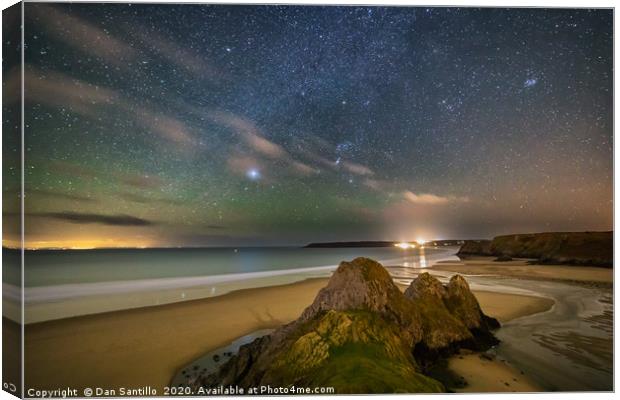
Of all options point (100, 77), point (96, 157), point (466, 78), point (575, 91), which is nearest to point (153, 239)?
point (96, 157)

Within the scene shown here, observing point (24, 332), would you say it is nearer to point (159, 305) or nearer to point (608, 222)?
point (159, 305)

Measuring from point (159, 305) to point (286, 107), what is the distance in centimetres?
657

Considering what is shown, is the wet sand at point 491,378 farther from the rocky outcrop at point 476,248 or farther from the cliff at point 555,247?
the rocky outcrop at point 476,248

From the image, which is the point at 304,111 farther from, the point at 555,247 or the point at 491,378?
the point at 555,247

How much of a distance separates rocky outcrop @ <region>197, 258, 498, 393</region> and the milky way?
1.48 metres

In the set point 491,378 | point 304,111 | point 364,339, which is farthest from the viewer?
point 304,111

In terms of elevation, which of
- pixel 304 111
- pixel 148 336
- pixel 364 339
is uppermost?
pixel 304 111

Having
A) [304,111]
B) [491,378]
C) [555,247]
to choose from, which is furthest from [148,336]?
[555,247]

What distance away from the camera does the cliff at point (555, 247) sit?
436 centimetres

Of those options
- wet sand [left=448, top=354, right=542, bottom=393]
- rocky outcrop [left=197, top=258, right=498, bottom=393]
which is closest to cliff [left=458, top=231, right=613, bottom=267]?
rocky outcrop [left=197, top=258, right=498, bottom=393]

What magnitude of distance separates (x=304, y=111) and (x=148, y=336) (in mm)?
4418

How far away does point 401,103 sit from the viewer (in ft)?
14.1

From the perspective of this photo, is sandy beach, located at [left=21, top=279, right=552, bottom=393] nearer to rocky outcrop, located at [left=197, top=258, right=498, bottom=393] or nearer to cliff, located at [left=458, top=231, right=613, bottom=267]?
cliff, located at [left=458, top=231, right=613, bottom=267]

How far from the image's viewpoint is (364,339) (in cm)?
335
